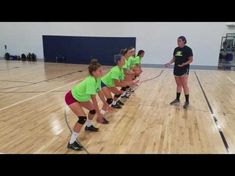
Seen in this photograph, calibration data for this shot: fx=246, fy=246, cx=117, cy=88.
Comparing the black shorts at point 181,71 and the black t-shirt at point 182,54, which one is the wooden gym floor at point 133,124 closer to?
the black shorts at point 181,71

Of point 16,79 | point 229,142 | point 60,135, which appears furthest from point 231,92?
point 16,79

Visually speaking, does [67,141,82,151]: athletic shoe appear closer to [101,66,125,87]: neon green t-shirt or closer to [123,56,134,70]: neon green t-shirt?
[101,66,125,87]: neon green t-shirt

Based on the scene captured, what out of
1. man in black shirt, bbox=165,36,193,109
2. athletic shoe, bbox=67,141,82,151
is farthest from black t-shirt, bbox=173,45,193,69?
athletic shoe, bbox=67,141,82,151

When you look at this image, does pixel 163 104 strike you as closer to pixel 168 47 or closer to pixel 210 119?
pixel 210 119

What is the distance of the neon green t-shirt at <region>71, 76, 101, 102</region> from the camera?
11.6 ft

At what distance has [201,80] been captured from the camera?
10180 millimetres

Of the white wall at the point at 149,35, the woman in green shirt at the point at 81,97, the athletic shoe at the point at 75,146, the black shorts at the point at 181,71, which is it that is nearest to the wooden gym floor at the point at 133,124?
the athletic shoe at the point at 75,146

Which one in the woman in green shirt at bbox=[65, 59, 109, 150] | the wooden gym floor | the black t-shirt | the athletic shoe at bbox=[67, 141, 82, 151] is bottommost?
the wooden gym floor

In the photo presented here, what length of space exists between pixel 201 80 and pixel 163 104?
14.9 ft

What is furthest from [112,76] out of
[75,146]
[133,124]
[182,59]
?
[75,146]

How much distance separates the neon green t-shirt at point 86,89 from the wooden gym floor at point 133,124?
764 mm

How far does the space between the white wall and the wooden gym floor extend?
6.06 meters

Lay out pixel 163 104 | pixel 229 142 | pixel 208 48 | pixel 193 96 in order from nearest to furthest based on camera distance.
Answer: pixel 229 142 → pixel 163 104 → pixel 193 96 → pixel 208 48

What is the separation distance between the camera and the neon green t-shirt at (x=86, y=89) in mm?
3549
